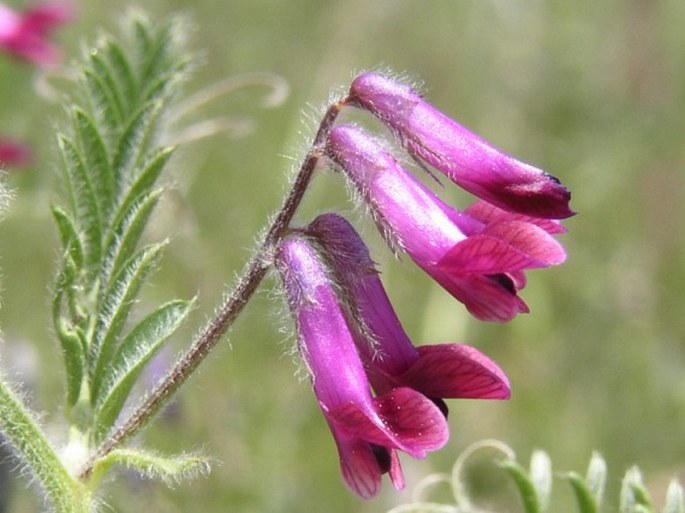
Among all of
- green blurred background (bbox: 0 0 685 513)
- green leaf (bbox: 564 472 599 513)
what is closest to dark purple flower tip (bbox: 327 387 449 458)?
green leaf (bbox: 564 472 599 513)

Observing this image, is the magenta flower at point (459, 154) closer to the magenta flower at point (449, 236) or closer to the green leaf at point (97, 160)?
the magenta flower at point (449, 236)

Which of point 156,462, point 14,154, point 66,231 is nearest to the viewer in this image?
point 156,462

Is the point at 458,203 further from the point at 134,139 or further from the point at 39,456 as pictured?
the point at 39,456

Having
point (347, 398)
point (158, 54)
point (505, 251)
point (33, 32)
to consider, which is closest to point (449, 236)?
point (505, 251)

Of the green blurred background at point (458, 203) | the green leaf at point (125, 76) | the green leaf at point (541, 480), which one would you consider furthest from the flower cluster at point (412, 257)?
the green blurred background at point (458, 203)

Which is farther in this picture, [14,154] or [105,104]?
[14,154]

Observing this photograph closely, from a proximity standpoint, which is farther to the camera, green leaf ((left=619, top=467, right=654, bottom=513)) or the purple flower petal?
green leaf ((left=619, top=467, right=654, bottom=513))

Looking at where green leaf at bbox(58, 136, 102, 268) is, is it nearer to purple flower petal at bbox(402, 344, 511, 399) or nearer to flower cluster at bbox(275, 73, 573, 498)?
flower cluster at bbox(275, 73, 573, 498)
